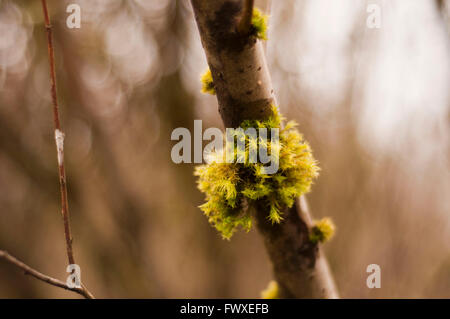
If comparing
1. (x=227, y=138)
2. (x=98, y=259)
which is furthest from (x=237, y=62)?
(x=98, y=259)

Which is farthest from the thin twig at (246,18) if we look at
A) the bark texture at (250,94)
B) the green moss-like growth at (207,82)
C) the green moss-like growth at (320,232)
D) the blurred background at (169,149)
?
the blurred background at (169,149)

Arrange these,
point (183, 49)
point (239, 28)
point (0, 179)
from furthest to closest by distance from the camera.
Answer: point (0, 179) < point (183, 49) < point (239, 28)

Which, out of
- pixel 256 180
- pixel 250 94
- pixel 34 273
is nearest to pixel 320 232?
pixel 256 180

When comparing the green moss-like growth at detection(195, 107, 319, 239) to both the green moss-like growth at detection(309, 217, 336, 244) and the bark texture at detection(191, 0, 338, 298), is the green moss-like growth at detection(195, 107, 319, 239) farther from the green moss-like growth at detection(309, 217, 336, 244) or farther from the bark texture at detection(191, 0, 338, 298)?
the green moss-like growth at detection(309, 217, 336, 244)

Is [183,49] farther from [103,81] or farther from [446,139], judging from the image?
[446,139]

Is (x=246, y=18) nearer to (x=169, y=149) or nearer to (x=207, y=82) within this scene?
(x=207, y=82)

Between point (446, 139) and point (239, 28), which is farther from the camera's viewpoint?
point (446, 139)
